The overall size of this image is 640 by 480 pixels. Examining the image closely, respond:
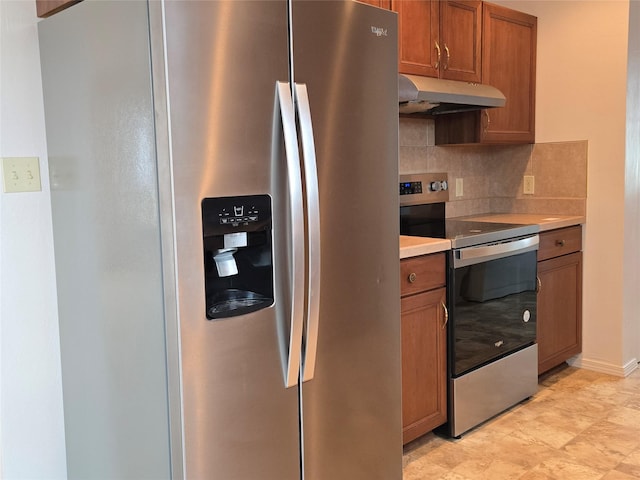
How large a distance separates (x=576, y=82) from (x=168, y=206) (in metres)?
2.89

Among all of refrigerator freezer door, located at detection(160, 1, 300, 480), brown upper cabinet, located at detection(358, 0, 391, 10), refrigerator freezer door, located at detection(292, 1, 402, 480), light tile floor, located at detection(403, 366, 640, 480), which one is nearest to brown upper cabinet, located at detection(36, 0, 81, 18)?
refrigerator freezer door, located at detection(160, 1, 300, 480)

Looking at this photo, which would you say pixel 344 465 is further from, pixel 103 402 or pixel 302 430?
pixel 103 402

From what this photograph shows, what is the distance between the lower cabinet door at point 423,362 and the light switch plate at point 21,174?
1.40 m

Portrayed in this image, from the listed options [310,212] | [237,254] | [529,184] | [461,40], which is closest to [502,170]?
[529,184]

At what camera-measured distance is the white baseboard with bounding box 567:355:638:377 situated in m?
3.45

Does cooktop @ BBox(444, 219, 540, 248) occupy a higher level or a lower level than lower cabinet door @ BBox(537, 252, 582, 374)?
higher

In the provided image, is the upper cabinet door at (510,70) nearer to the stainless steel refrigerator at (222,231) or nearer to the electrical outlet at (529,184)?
the electrical outlet at (529,184)

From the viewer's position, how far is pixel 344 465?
184 cm

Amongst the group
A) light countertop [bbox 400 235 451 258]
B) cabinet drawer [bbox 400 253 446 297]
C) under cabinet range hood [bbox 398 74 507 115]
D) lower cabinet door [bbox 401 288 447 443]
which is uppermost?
under cabinet range hood [bbox 398 74 507 115]

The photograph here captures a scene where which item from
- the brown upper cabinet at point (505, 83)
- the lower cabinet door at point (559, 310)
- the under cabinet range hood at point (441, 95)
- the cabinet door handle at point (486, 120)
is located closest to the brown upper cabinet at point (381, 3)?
the under cabinet range hood at point (441, 95)

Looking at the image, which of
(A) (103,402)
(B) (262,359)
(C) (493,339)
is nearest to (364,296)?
(B) (262,359)

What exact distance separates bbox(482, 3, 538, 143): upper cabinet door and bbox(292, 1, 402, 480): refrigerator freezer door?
5.13ft

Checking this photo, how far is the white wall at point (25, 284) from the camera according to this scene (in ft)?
5.77

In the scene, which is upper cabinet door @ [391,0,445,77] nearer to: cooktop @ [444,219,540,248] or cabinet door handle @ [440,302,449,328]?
cooktop @ [444,219,540,248]
